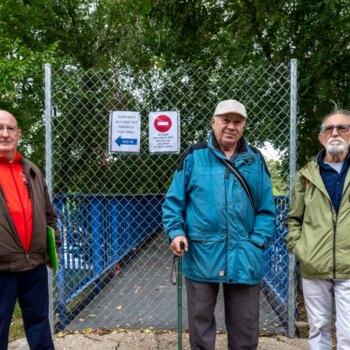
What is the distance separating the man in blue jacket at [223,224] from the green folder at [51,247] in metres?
0.82

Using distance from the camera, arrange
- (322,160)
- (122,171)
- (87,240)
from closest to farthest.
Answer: (322,160) < (87,240) < (122,171)

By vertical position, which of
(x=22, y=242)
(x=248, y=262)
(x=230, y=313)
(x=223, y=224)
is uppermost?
(x=223, y=224)

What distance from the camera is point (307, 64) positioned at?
18.2ft

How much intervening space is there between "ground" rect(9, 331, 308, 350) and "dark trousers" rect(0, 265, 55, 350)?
3.06 ft

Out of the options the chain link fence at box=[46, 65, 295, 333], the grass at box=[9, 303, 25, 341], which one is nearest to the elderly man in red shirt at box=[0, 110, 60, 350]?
the chain link fence at box=[46, 65, 295, 333]

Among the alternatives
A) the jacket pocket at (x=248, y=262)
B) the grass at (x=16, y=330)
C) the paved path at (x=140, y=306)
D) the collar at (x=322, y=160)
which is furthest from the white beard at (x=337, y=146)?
the grass at (x=16, y=330)

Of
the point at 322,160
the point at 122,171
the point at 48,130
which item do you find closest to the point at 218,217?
the point at 322,160

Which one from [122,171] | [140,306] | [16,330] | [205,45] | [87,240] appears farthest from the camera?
[205,45]

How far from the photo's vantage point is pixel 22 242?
9.57ft

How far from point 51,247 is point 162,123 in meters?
1.52

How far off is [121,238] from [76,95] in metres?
2.55

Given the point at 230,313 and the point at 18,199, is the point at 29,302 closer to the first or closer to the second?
the point at 18,199

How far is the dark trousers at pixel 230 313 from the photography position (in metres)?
2.96

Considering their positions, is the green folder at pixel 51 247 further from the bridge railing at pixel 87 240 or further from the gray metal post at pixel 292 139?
the gray metal post at pixel 292 139
